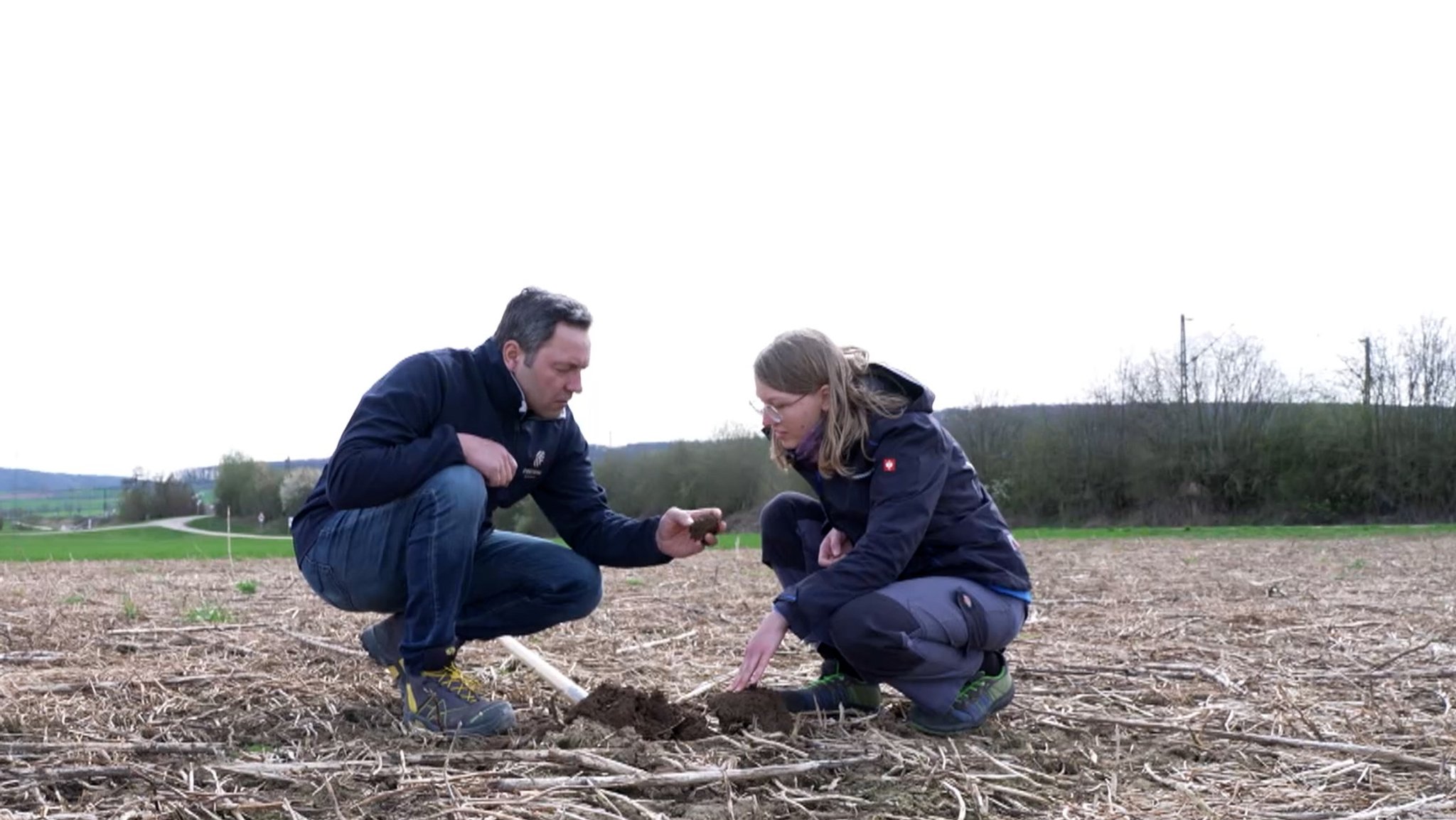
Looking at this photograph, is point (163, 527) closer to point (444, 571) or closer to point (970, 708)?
point (444, 571)

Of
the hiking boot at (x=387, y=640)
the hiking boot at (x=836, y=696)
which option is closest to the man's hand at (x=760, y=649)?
the hiking boot at (x=836, y=696)

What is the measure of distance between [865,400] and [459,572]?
1366 millimetres

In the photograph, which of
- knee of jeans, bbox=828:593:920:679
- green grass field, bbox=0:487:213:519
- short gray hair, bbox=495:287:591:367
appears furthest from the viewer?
green grass field, bbox=0:487:213:519

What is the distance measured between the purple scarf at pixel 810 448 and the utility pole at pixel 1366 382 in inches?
1593

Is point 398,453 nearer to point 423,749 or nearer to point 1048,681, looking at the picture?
point 423,749

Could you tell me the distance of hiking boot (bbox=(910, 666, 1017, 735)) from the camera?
3.43m

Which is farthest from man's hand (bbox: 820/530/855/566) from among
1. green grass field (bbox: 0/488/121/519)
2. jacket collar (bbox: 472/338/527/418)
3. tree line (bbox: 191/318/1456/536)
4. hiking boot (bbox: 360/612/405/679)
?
green grass field (bbox: 0/488/121/519)

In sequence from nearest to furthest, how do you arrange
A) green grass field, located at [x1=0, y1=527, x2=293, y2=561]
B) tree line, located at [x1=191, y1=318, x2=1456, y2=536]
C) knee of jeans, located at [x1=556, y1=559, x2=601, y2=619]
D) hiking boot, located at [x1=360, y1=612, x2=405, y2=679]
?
hiking boot, located at [x1=360, y1=612, x2=405, y2=679], knee of jeans, located at [x1=556, y1=559, x2=601, y2=619], green grass field, located at [x1=0, y1=527, x2=293, y2=561], tree line, located at [x1=191, y1=318, x2=1456, y2=536]

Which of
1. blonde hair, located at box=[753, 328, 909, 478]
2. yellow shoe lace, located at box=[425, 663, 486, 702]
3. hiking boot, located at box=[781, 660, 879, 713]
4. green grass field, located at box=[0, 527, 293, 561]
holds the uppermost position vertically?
blonde hair, located at box=[753, 328, 909, 478]

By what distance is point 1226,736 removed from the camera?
11.0 ft

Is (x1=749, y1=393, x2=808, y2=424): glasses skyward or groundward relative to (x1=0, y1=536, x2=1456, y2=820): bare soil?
skyward

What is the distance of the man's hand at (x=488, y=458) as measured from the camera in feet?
12.1

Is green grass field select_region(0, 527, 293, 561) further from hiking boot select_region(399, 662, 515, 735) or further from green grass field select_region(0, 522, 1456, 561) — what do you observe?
hiking boot select_region(399, 662, 515, 735)

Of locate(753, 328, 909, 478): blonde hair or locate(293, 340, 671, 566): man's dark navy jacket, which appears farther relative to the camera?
locate(293, 340, 671, 566): man's dark navy jacket
